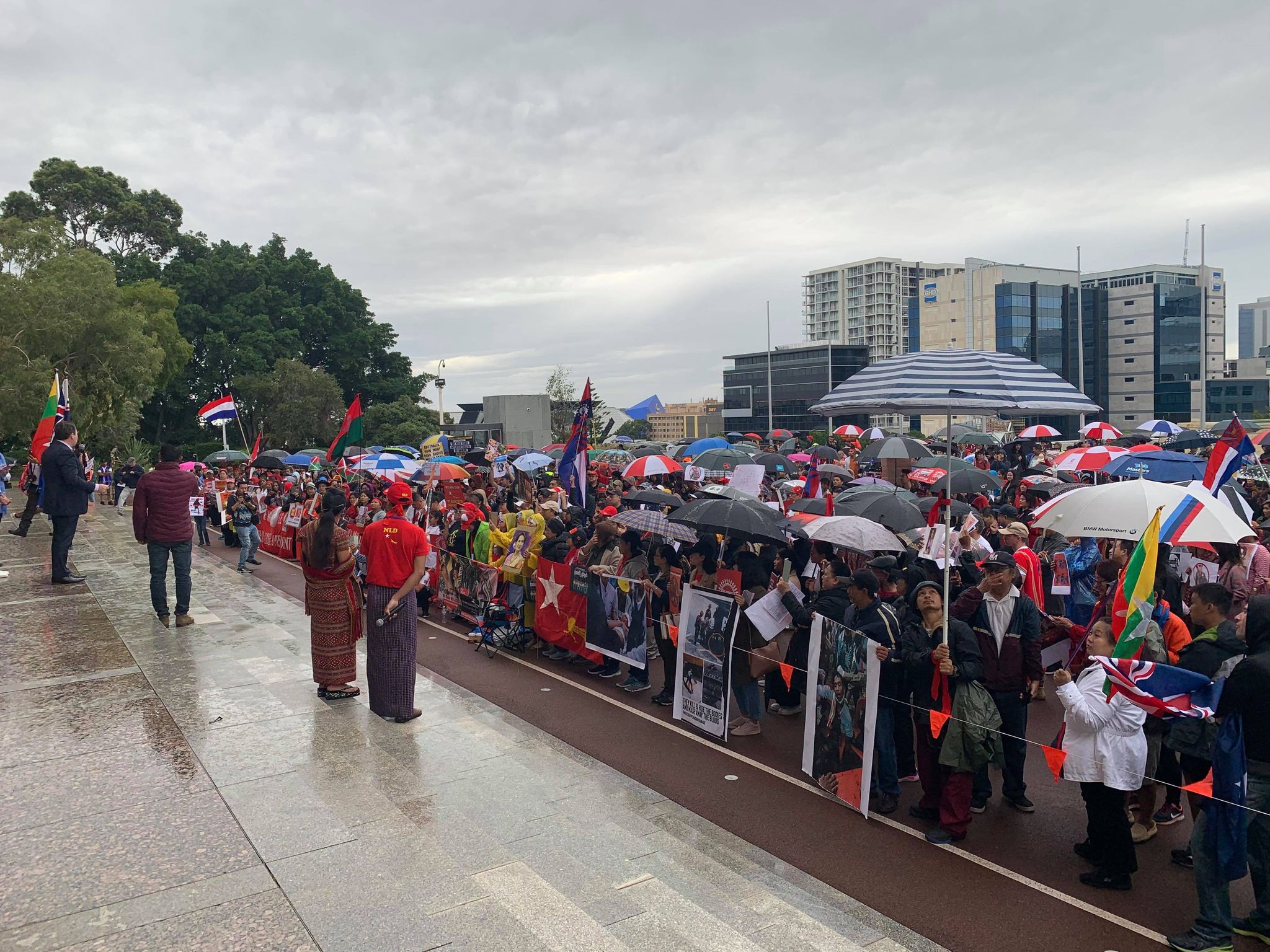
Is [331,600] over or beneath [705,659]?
over

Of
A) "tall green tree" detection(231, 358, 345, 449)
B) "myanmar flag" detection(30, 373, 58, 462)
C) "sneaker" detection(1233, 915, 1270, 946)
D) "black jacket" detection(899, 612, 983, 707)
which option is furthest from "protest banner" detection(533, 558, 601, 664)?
"tall green tree" detection(231, 358, 345, 449)

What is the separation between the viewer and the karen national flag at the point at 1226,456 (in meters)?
8.35

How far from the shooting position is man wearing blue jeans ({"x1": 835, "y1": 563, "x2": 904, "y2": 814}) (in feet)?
20.5

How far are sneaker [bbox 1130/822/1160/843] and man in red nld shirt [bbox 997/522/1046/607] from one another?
1832 millimetres

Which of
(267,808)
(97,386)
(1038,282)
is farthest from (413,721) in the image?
(1038,282)

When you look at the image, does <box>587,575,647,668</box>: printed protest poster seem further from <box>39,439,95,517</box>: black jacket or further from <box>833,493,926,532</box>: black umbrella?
<box>39,439,95,517</box>: black jacket

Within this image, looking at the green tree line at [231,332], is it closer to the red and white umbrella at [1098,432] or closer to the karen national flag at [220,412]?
the karen national flag at [220,412]

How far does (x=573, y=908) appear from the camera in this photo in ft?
14.9

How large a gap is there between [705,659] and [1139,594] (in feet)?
11.6

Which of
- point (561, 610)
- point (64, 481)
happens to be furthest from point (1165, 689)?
point (64, 481)

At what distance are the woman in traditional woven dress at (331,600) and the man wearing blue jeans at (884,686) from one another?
4.24m

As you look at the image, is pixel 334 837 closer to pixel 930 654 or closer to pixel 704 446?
pixel 930 654

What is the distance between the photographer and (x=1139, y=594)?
5184mm

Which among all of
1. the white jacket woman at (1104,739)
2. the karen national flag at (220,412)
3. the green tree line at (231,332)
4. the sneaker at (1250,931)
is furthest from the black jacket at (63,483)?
the green tree line at (231,332)
